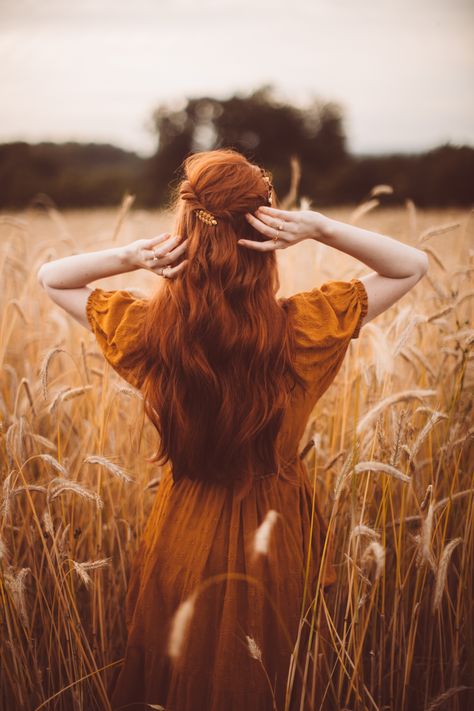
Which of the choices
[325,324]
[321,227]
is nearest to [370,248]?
[321,227]

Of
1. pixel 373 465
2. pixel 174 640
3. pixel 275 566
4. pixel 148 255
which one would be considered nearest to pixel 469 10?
pixel 148 255

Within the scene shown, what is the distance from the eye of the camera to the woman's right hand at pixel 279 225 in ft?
3.91

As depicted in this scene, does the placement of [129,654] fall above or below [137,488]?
below

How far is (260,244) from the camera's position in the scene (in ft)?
3.92

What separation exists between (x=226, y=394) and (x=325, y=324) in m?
0.33

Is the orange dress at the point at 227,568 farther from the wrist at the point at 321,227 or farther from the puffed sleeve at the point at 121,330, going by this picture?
the wrist at the point at 321,227

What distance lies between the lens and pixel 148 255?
1.28 m

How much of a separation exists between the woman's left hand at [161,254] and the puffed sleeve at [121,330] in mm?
120

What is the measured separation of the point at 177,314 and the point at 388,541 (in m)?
1.35

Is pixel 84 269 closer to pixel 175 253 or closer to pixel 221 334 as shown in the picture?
pixel 175 253

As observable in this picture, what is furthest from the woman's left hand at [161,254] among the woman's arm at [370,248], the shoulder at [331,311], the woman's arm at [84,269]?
the shoulder at [331,311]

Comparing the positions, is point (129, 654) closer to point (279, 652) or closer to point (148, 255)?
point (279, 652)

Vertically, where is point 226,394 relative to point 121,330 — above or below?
below

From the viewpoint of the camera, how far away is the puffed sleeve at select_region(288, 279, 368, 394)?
4.14ft
